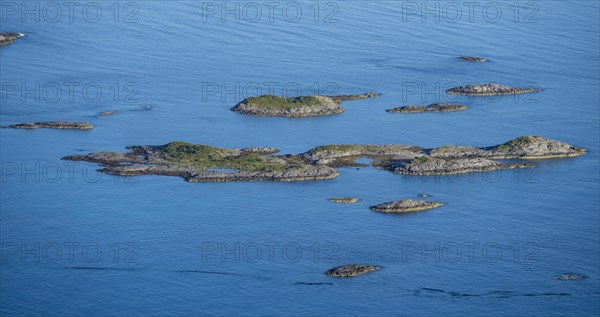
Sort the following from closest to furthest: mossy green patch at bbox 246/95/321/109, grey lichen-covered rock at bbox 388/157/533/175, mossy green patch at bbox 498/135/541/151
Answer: grey lichen-covered rock at bbox 388/157/533/175 < mossy green patch at bbox 498/135/541/151 < mossy green patch at bbox 246/95/321/109

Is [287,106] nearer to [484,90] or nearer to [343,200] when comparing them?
[484,90]

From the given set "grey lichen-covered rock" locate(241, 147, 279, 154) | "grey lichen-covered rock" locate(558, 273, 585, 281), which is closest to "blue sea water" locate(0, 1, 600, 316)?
"grey lichen-covered rock" locate(558, 273, 585, 281)

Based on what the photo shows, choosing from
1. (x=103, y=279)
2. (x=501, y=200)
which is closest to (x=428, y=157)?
(x=501, y=200)

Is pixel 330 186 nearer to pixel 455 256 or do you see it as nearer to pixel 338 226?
pixel 338 226

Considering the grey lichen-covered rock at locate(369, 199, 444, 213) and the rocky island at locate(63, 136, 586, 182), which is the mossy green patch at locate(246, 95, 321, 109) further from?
the grey lichen-covered rock at locate(369, 199, 444, 213)

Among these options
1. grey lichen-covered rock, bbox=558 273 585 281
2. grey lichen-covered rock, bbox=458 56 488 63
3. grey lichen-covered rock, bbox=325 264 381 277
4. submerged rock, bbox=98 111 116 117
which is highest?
grey lichen-covered rock, bbox=458 56 488 63

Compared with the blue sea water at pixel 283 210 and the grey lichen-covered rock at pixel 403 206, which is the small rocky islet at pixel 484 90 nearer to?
the blue sea water at pixel 283 210

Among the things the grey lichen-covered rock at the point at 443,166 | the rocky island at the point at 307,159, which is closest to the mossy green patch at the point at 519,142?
the rocky island at the point at 307,159
